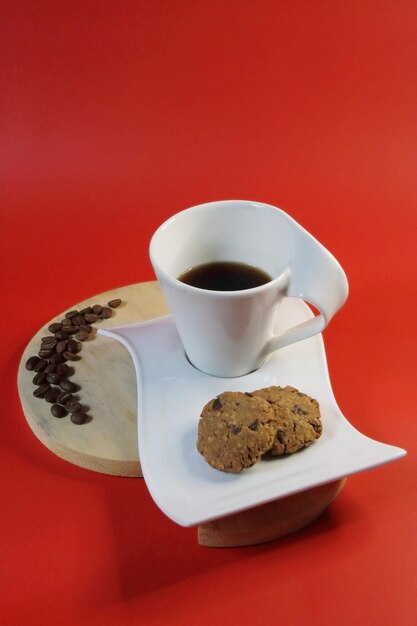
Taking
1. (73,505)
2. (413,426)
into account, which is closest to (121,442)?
(73,505)

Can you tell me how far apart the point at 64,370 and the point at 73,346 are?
0.08 metres

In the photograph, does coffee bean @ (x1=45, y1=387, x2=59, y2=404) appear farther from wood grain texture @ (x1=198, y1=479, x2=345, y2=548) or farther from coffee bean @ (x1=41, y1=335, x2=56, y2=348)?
wood grain texture @ (x1=198, y1=479, x2=345, y2=548)

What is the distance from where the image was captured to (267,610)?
105cm

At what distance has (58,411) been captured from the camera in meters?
1.29

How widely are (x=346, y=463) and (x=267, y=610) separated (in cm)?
27

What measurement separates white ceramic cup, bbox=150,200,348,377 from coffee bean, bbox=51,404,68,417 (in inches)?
10.6

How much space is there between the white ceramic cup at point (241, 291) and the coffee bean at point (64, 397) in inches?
10.0

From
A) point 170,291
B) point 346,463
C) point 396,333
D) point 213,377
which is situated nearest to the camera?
point 346,463

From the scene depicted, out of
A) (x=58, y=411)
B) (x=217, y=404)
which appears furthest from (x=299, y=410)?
(x=58, y=411)

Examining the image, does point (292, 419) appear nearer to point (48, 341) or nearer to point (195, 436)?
point (195, 436)

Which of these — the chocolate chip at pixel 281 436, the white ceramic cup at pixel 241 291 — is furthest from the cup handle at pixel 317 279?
the chocolate chip at pixel 281 436

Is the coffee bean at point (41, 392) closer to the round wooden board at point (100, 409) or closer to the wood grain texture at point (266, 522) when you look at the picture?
the round wooden board at point (100, 409)

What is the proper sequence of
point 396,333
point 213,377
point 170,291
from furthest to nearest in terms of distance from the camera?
point 396,333, point 213,377, point 170,291

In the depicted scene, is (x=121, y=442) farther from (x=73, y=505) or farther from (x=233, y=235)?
(x=233, y=235)
